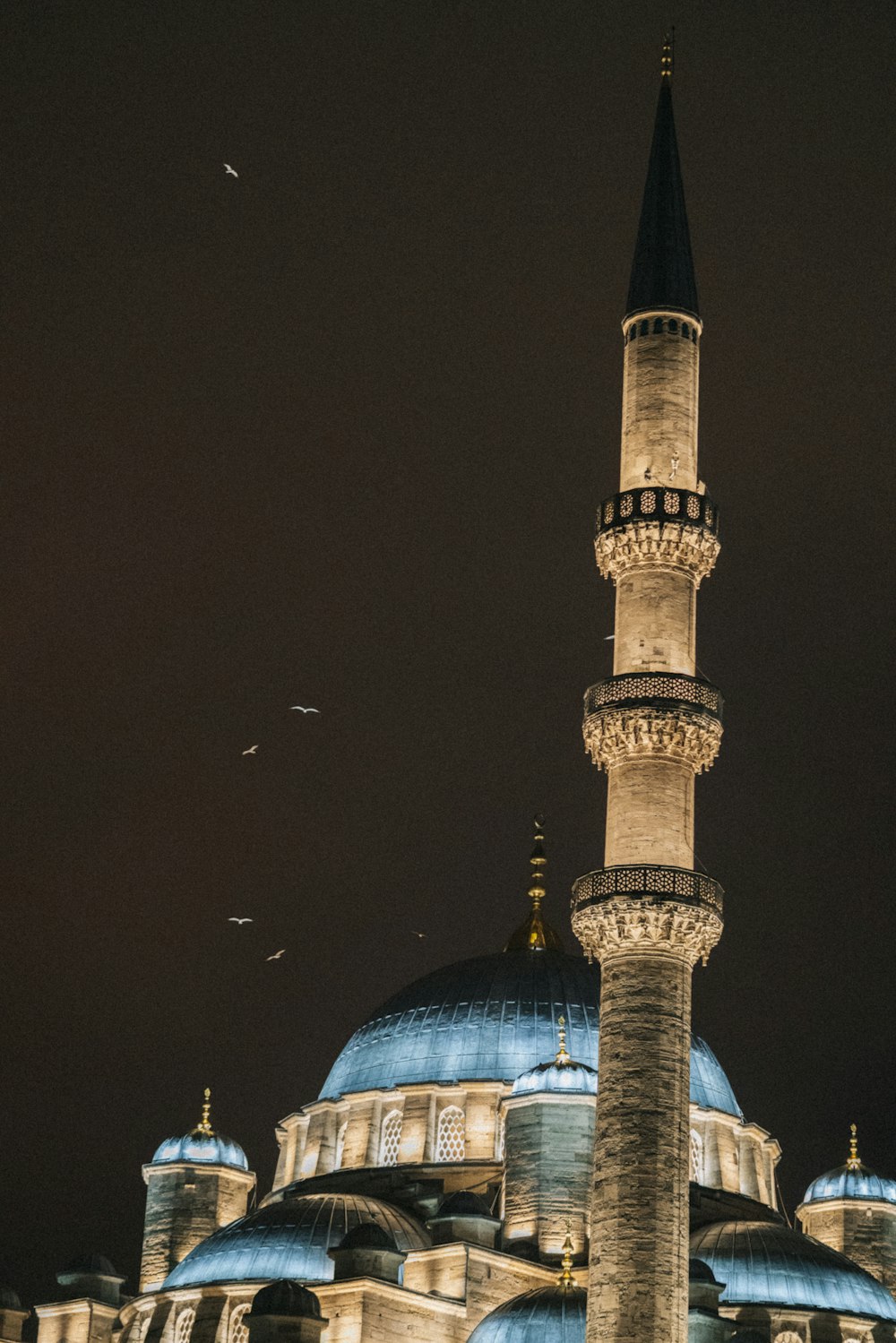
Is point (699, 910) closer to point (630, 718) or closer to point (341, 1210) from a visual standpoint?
point (630, 718)

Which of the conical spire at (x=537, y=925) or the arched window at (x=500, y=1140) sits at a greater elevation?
the conical spire at (x=537, y=925)

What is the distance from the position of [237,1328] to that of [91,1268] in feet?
24.4

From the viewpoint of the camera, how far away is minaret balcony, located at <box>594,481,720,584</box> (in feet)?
91.7

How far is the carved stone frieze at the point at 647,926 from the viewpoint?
26125 millimetres

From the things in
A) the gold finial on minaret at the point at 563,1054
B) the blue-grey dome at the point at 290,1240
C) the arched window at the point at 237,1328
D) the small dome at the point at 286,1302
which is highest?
the gold finial on minaret at the point at 563,1054

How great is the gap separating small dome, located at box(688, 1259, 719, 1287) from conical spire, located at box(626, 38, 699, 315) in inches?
479

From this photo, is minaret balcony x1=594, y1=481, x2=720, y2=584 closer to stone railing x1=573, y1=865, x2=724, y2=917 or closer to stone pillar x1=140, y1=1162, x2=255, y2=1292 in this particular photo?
stone railing x1=573, y1=865, x2=724, y2=917

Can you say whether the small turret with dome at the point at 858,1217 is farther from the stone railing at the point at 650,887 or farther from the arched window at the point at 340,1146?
the stone railing at the point at 650,887

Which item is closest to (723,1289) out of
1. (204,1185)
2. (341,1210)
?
(341,1210)

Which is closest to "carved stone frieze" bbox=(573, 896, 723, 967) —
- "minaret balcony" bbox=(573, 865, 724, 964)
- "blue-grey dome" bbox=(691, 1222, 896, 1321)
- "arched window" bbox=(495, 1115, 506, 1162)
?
"minaret balcony" bbox=(573, 865, 724, 964)

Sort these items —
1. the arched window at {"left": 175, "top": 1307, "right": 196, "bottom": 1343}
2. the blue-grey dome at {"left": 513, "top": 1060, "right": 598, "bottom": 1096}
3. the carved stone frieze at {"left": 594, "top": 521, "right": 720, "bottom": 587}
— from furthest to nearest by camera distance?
the blue-grey dome at {"left": 513, "top": 1060, "right": 598, "bottom": 1096}, the arched window at {"left": 175, "top": 1307, "right": 196, "bottom": 1343}, the carved stone frieze at {"left": 594, "top": 521, "right": 720, "bottom": 587}

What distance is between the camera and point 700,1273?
31844mm

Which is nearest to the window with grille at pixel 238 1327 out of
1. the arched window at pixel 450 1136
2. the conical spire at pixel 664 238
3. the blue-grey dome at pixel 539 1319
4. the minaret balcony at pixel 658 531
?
the blue-grey dome at pixel 539 1319

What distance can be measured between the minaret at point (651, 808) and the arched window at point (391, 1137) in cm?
1350
